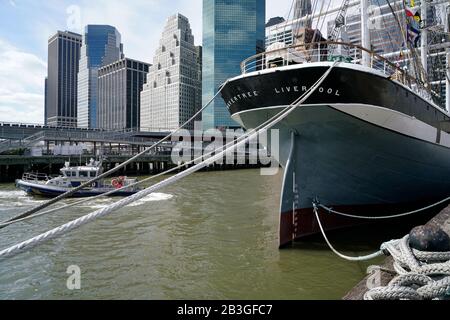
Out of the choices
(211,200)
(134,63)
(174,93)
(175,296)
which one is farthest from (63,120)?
(175,296)

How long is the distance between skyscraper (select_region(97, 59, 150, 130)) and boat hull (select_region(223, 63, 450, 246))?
477 ft

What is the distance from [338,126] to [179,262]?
18.6ft

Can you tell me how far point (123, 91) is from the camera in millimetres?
150375

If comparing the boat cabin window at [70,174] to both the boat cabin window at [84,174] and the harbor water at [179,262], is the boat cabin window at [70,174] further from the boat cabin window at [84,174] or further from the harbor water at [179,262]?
the harbor water at [179,262]

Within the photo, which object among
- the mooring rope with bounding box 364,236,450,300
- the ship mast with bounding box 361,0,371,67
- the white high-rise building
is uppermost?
the white high-rise building

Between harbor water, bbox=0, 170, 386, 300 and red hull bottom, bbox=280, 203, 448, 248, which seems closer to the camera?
harbor water, bbox=0, 170, 386, 300

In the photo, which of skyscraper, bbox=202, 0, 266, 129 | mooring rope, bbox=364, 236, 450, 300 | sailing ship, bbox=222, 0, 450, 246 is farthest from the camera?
skyscraper, bbox=202, 0, 266, 129

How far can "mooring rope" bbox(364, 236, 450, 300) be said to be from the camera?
11.3ft

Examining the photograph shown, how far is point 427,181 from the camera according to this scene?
11.4m

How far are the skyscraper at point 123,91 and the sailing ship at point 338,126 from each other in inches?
5718

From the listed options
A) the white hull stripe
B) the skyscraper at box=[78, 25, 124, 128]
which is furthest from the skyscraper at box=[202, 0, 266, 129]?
the skyscraper at box=[78, 25, 124, 128]

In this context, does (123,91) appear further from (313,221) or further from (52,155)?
(313,221)

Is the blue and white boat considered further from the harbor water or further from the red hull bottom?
the red hull bottom

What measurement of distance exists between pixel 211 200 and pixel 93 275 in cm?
1246
